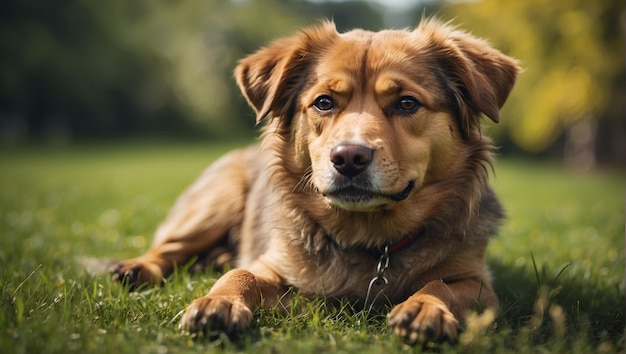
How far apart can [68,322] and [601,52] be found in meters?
17.5

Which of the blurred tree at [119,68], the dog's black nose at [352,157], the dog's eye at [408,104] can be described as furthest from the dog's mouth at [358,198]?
the blurred tree at [119,68]

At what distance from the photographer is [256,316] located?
11.0 ft

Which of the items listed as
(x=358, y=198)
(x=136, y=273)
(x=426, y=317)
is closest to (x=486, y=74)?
(x=358, y=198)

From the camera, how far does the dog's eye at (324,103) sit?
387cm

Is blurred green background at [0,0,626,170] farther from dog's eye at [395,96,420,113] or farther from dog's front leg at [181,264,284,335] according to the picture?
dog's front leg at [181,264,284,335]

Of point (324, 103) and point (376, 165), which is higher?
point (324, 103)

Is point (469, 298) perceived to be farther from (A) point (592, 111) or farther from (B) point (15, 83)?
(B) point (15, 83)

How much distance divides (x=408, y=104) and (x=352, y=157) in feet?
2.24

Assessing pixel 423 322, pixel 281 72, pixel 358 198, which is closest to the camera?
pixel 423 322

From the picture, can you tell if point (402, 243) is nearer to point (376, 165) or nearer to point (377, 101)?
point (376, 165)

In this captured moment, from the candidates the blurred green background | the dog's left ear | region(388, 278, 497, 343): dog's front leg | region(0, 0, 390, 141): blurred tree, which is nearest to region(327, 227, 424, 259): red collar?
region(388, 278, 497, 343): dog's front leg

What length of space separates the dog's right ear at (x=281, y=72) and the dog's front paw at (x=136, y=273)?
1.46 meters

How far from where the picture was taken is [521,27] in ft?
62.3

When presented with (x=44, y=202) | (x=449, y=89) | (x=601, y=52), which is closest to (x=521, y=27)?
(x=601, y=52)
